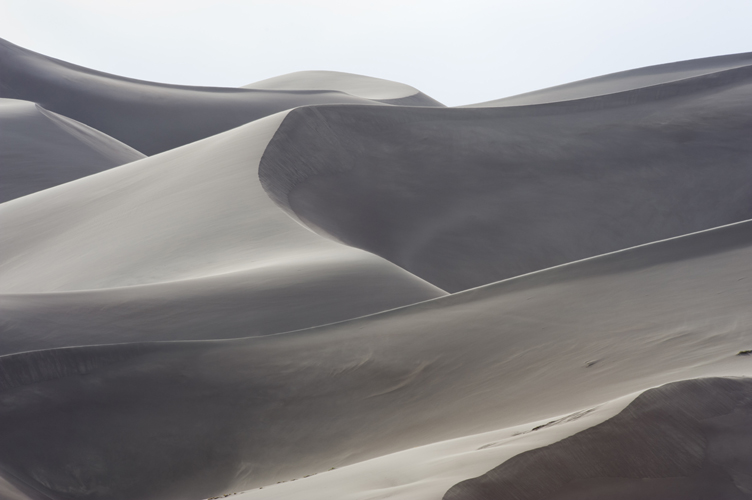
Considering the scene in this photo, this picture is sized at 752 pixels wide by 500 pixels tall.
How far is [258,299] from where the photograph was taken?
4.25 m

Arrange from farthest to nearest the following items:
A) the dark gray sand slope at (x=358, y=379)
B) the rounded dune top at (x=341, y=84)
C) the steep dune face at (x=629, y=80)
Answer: the rounded dune top at (x=341, y=84)
the steep dune face at (x=629, y=80)
the dark gray sand slope at (x=358, y=379)

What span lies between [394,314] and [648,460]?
2305 mm

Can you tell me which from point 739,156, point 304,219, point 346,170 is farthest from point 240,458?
point 739,156

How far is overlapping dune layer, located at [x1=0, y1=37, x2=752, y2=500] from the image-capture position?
178 centimetres

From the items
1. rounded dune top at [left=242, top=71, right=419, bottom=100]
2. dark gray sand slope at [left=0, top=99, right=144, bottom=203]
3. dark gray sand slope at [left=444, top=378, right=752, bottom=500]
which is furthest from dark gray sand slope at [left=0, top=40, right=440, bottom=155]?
dark gray sand slope at [left=444, top=378, right=752, bottom=500]

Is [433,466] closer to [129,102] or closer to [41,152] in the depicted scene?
[41,152]

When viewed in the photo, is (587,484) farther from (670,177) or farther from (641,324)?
(670,177)

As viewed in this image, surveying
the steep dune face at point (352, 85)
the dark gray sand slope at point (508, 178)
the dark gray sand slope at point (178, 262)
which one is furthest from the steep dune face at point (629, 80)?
Result: the dark gray sand slope at point (178, 262)

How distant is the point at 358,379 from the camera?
3230 millimetres

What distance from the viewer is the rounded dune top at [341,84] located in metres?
22.8

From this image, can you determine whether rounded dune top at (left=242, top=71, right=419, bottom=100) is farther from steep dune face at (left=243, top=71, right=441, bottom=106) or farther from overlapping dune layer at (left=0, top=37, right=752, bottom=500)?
overlapping dune layer at (left=0, top=37, right=752, bottom=500)

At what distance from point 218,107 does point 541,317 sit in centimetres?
1759

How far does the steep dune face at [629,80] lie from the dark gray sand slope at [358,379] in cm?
1318

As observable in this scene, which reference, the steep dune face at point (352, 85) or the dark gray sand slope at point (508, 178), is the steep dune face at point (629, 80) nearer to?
the steep dune face at point (352, 85)
